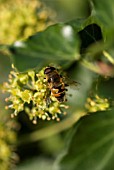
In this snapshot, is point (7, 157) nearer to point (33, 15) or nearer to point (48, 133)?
point (48, 133)

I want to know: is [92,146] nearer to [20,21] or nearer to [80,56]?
[80,56]

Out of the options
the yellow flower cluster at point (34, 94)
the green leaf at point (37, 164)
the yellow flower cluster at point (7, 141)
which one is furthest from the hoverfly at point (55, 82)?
the green leaf at point (37, 164)

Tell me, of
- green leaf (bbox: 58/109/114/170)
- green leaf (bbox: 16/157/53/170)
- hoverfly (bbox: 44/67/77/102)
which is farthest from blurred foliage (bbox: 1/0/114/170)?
green leaf (bbox: 16/157/53/170)

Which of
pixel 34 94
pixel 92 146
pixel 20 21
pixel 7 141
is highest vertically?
pixel 20 21

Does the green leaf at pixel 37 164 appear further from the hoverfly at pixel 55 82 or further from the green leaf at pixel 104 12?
the green leaf at pixel 104 12

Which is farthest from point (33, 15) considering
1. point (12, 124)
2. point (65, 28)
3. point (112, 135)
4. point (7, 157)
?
point (112, 135)

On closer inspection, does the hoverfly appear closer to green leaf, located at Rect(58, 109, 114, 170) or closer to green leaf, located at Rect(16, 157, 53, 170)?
green leaf, located at Rect(58, 109, 114, 170)

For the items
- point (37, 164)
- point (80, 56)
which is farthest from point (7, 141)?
point (80, 56)
